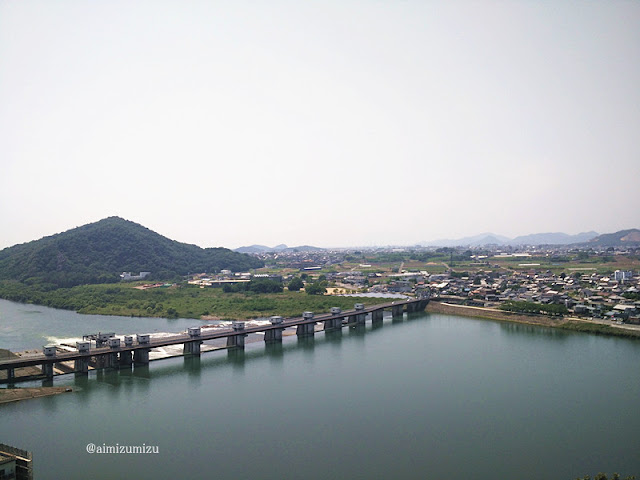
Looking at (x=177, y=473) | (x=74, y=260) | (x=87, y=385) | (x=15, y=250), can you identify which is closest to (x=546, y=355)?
(x=177, y=473)

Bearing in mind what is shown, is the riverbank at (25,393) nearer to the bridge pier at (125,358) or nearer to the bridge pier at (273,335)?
the bridge pier at (125,358)

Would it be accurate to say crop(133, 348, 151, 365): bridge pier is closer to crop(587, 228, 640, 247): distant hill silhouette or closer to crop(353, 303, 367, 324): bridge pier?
crop(353, 303, 367, 324): bridge pier

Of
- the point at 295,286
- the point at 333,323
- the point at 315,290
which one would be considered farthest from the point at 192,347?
the point at 295,286

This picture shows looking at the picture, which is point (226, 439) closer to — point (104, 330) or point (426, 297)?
point (104, 330)

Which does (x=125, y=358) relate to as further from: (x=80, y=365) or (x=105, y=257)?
(x=105, y=257)

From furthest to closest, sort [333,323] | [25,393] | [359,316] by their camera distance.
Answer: [359,316] → [333,323] → [25,393]

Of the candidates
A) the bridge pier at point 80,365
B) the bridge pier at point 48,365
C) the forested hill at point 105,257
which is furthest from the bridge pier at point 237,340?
the forested hill at point 105,257
